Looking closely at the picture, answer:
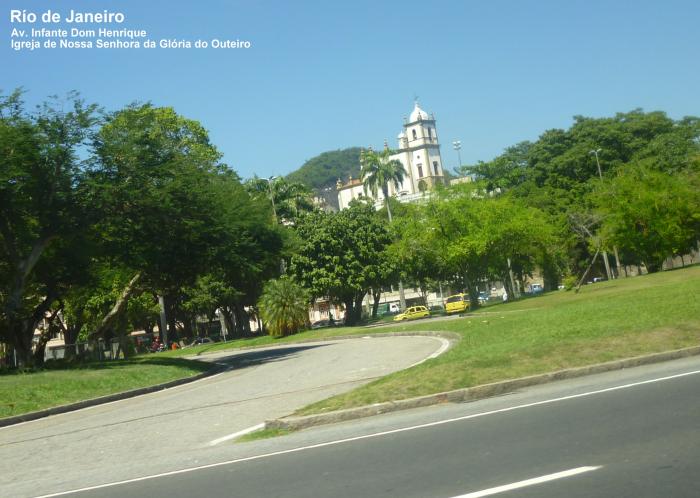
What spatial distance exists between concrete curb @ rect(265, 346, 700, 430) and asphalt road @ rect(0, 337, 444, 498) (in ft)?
4.01

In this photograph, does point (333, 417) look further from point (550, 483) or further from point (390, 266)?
point (390, 266)

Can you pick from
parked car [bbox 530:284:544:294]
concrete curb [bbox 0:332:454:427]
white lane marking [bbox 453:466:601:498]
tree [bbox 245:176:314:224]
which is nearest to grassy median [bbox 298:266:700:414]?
white lane marking [bbox 453:466:601:498]

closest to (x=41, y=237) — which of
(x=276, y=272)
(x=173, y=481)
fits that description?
(x=173, y=481)

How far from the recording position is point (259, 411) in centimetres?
1458

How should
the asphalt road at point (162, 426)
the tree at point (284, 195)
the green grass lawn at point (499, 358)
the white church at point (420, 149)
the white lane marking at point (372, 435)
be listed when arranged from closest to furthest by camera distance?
the white lane marking at point (372, 435), the asphalt road at point (162, 426), the green grass lawn at point (499, 358), the tree at point (284, 195), the white church at point (420, 149)

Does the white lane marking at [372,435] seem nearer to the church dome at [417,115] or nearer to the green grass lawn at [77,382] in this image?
the green grass lawn at [77,382]

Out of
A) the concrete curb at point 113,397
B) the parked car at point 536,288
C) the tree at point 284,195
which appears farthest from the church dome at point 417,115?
the concrete curb at point 113,397

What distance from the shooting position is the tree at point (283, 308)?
51688 mm

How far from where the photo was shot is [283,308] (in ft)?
170

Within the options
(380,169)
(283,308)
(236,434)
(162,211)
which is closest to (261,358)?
(162,211)

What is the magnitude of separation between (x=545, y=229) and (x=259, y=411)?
50.3 m

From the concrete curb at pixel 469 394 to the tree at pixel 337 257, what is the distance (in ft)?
151

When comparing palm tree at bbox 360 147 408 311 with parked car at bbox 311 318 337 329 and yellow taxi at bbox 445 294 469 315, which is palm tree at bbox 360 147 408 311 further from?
yellow taxi at bbox 445 294 469 315

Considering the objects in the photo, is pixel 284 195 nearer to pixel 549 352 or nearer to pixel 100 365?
pixel 100 365
